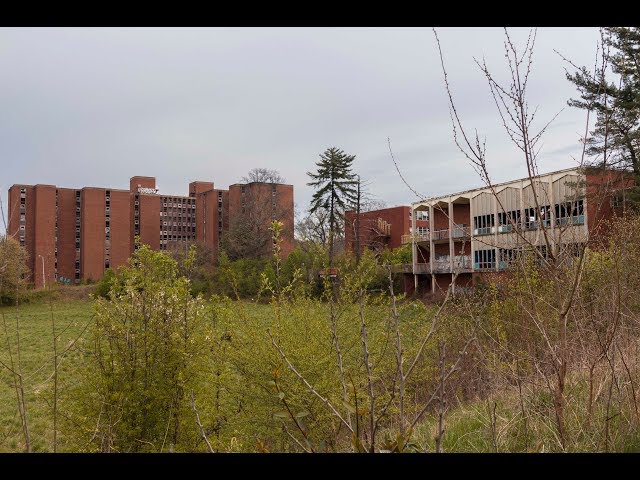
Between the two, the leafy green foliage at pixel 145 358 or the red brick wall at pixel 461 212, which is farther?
the red brick wall at pixel 461 212

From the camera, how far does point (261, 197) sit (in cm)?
2539

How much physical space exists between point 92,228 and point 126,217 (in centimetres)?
151

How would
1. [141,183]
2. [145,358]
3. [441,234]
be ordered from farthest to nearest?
[441,234] → [141,183] → [145,358]

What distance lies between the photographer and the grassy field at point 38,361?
3520 mm

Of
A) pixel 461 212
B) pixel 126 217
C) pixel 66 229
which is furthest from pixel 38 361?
pixel 461 212

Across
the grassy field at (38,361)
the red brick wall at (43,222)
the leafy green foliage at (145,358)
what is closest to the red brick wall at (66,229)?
the red brick wall at (43,222)

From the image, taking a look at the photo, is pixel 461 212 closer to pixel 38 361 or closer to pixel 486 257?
pixel 486 257

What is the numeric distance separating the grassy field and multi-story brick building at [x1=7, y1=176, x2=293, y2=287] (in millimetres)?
3453

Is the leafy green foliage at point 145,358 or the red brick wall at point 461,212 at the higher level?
the red brick wall at point 461,212

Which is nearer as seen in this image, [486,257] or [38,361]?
[38,361]

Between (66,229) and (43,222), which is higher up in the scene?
(66,229)

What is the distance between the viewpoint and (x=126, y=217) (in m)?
24.9

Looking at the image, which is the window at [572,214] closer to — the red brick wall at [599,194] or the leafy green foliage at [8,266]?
the red brick wall at [599,194]
